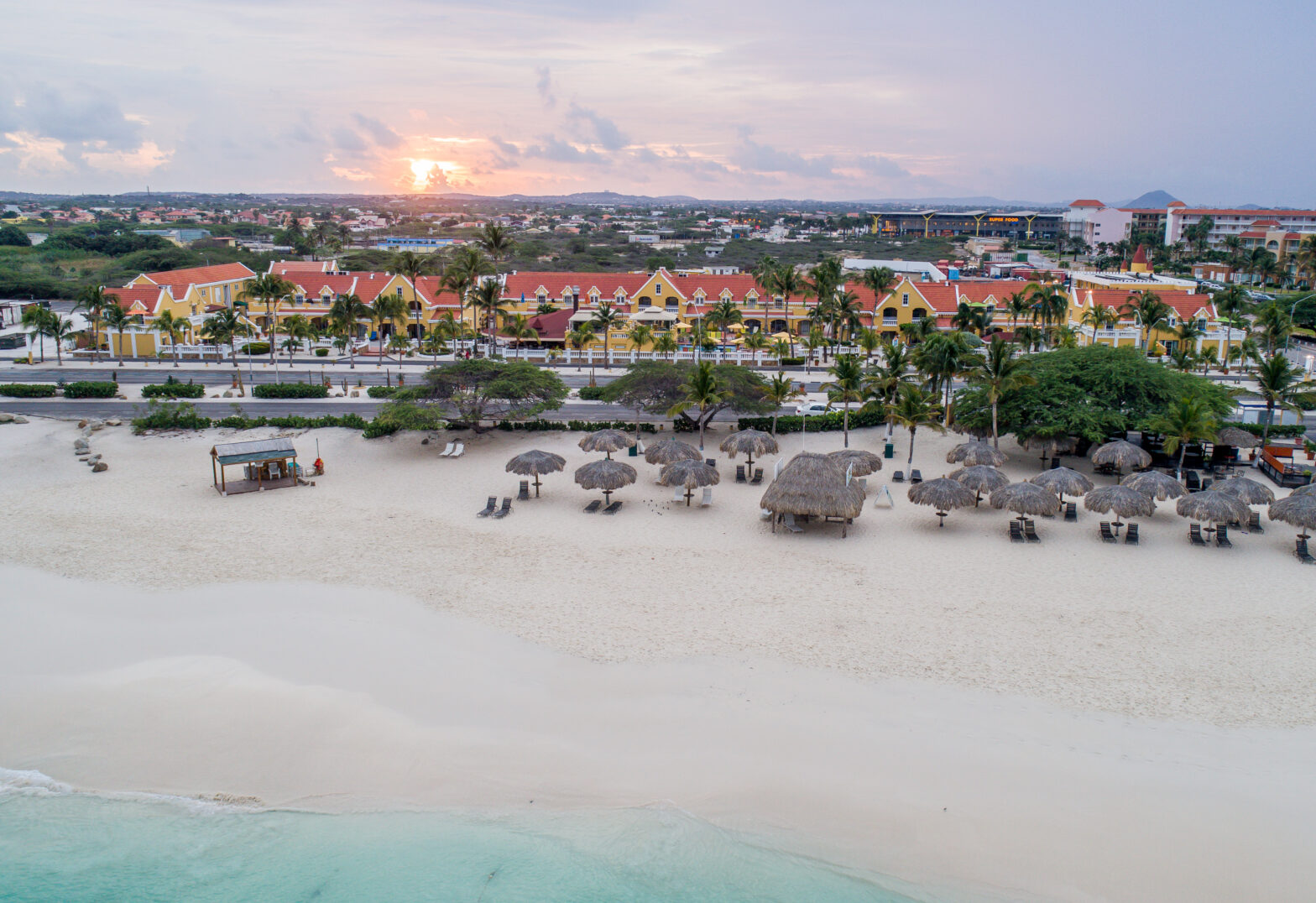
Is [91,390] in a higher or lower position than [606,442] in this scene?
lower

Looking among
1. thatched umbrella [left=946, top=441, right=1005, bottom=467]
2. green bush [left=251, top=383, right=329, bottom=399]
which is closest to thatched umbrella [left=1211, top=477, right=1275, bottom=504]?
thatched umbrella [left=946, top=441, right=1005, bottom=467]

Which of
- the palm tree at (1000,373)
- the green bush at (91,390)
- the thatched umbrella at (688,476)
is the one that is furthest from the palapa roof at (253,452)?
the palm tree at (1000,373)

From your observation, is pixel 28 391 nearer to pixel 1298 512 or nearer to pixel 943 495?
pixel 943 495

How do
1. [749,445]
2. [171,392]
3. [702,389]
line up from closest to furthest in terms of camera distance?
[749,445], [702,389], [171,392]

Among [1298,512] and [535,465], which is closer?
[1298,512]

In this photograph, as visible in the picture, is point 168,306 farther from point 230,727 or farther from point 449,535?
point 230,727

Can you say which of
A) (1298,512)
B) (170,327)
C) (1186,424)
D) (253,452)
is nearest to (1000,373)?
(1186,424)

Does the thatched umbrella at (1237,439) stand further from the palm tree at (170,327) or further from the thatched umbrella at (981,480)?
the palm tree at (170,327)
